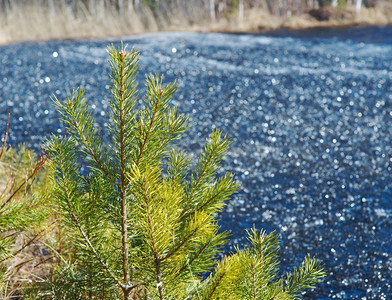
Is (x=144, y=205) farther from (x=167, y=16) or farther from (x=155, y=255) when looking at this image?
(x=167, y=16)

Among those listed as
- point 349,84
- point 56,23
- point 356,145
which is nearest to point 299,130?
point 356,145

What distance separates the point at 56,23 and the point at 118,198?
6901 millimetres

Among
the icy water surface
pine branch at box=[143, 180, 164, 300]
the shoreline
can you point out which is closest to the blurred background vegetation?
the shoreline

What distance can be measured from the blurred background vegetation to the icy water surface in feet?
3.18

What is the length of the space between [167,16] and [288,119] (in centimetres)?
479

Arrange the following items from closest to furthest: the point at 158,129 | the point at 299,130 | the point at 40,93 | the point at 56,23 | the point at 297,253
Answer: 1. the point at 158,129
2. the point at 297,253
3. the point at 299,130
4. the point at 40,93
5. the point at 56,23

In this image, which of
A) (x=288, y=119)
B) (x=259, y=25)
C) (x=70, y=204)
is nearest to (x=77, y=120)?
(x=70, y=204)

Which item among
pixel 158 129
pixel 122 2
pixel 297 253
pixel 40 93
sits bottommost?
pixel 297 253

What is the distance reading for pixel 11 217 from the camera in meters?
0.88

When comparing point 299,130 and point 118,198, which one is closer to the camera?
point 118,198

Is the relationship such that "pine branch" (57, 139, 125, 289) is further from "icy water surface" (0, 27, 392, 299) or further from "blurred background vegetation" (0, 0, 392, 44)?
"blurred background vegetation" (0, 0, 392, 44)

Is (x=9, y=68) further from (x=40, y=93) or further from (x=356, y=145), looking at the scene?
(x=356, y=145)

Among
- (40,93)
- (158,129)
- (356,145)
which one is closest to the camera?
(158,129)

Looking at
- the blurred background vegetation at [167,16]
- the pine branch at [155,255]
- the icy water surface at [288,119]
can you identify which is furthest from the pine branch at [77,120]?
the blurred background vegetation at [167,16]
